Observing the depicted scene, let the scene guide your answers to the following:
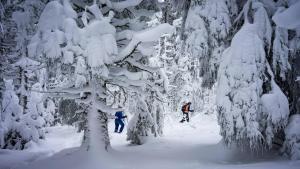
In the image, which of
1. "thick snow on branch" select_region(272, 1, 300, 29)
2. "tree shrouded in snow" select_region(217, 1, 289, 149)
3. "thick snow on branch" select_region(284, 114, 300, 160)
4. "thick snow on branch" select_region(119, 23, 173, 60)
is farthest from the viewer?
"tree shrouded in snow" select_region(217, 1, 289, 149)

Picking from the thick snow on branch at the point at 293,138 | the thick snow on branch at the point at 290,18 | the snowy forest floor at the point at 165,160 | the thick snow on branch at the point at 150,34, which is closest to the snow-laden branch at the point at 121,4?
the thick snow on branch at the point at 150,34

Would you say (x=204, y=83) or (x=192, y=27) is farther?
(x=204, y=83)

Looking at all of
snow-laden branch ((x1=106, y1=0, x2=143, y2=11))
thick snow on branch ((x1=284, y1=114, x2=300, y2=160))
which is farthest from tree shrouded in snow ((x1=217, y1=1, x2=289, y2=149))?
snow-laden branch ((x1=106, y1=0, x2=143, y2=11))

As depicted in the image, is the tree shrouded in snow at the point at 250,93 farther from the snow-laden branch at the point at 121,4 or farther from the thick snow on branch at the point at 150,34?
the snow-laden branch at the point at 121,4

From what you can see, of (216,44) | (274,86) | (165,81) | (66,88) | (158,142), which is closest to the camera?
(274,86)

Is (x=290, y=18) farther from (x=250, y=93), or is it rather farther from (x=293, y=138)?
(x=293, y=138)

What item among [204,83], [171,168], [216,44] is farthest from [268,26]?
[171,168]

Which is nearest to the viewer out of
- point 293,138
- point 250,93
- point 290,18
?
point 290,18

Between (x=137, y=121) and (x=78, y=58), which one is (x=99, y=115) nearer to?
(x=78, y=58)

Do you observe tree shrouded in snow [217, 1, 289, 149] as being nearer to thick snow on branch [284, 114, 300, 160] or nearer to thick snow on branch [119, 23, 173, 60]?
thick snow on branch [284, 114, 300, 160]

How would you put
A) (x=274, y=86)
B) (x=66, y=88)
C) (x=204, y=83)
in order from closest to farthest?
(x=274, y=86), (x=66, y=88), (x=204, y=83)

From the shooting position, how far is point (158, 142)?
1307 cm


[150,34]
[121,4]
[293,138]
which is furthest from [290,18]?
[121,4]

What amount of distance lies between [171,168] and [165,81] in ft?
19.4
